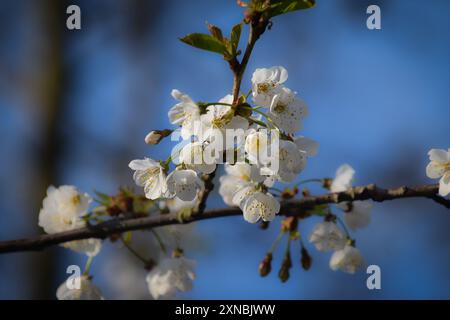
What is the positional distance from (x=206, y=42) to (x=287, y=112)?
26cm

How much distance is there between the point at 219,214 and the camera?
160 cm

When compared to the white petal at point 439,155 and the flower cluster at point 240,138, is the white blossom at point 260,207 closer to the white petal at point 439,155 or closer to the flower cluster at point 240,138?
the flower cluster at point 240,138

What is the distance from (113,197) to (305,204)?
67 cm

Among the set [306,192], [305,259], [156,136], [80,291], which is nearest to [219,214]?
[156,136]

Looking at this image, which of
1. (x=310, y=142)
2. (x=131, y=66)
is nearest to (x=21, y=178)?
(x=131, y=66)

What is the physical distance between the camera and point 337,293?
5234 millimetres

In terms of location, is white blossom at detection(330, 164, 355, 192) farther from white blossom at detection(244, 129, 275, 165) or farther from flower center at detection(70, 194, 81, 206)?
flower center at detection(70, 194, 81, 206)

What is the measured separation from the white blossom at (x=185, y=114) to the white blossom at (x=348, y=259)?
3.03ft

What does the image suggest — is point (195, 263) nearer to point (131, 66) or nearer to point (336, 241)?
point (336, 241)

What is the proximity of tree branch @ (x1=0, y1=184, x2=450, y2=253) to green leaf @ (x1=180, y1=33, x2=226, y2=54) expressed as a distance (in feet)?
1.64

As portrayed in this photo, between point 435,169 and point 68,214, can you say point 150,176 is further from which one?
point 435,169

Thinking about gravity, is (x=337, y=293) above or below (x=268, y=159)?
below

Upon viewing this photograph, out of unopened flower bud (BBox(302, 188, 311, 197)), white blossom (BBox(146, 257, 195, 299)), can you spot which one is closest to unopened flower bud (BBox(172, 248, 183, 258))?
white blossom (BBox(146, 257, 195, 299))

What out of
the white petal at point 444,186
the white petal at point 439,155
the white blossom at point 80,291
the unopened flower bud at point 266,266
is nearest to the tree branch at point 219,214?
the white petal at point 444,186
